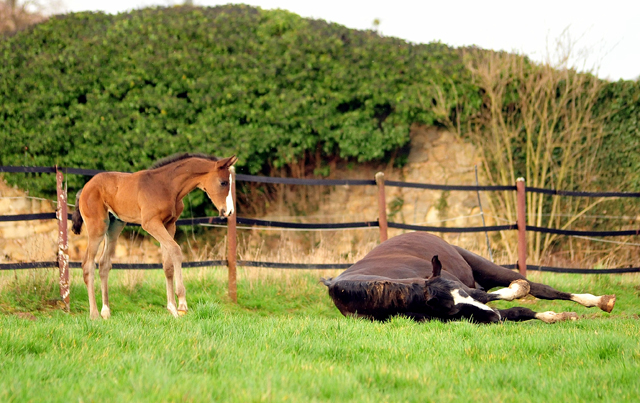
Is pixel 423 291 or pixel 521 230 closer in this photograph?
pixel 423 291

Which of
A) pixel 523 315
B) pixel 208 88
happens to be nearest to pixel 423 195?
pixel 208 88

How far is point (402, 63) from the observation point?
12.7 m

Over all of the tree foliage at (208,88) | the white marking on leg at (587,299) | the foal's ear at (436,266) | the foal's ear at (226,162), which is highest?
the tree foliage at (208,88)

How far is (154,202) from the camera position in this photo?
232 inches

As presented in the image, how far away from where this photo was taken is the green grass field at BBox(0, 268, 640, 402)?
9.33ft

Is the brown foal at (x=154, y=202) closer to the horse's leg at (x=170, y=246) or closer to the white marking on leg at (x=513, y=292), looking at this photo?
the horse's leg at (x=170, y=246)

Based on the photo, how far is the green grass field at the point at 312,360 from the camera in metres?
2.84

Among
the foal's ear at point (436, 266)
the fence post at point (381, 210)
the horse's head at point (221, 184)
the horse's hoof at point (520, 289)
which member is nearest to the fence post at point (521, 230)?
the fence post at point (381, 210)

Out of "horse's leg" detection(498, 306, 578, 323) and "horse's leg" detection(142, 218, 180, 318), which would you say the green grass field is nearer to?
"horse's leg" detection(498, 306, 578, 323)

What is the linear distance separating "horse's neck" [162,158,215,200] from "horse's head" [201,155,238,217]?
0.09 m

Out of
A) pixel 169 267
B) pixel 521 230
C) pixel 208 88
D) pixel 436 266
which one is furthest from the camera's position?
pixel 208 88

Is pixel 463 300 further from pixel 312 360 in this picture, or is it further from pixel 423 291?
pixel 312 360

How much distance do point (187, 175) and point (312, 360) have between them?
3.06m

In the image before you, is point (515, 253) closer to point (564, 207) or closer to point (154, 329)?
point (564, 207)
